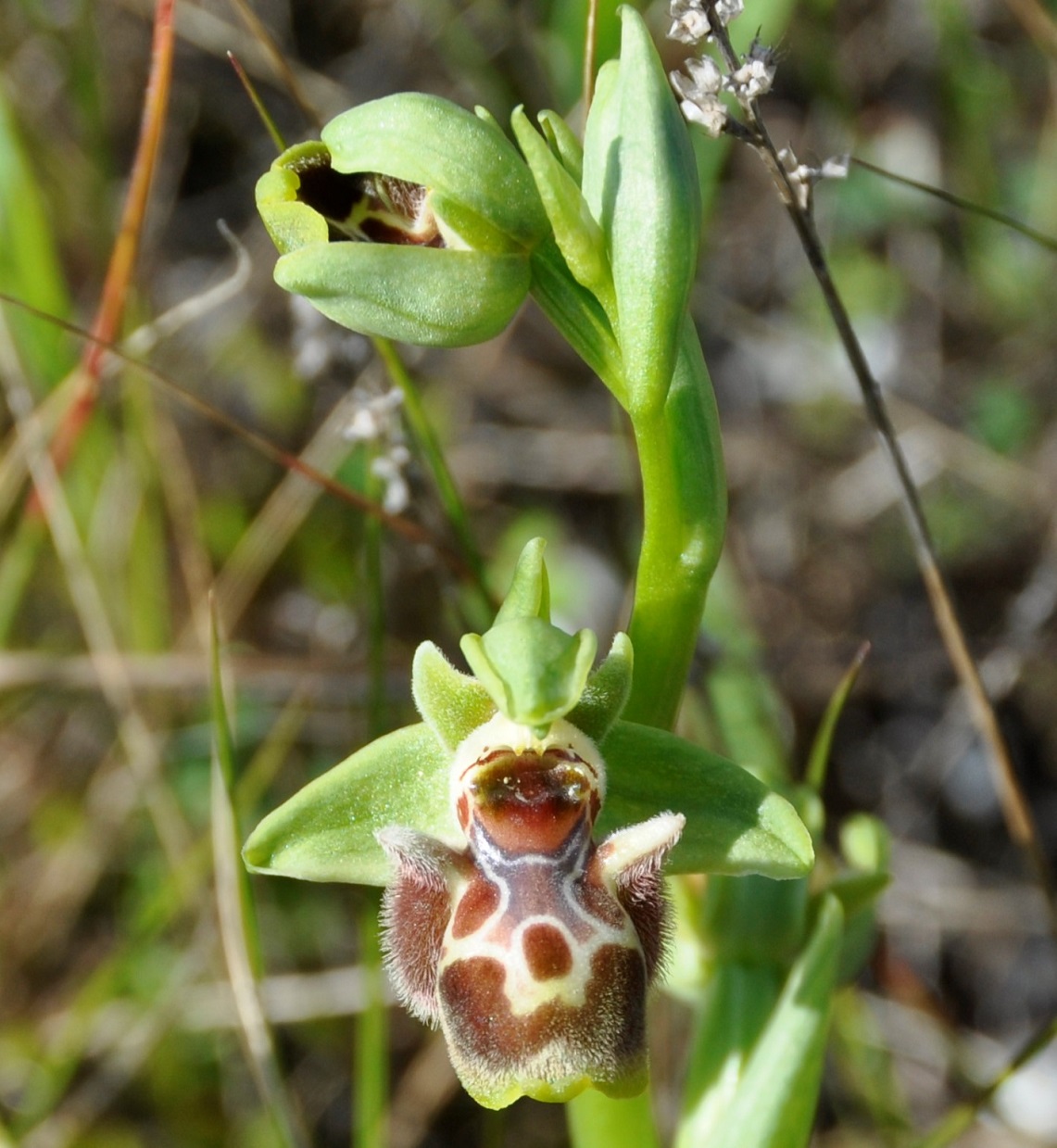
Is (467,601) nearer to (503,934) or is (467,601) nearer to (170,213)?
(503,934)

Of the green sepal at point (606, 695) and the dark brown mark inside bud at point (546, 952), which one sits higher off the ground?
the green sepal at point (606, 695)

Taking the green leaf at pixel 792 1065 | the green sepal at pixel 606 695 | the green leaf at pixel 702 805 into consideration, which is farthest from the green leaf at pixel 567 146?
the green leaf at pixel 792 1065

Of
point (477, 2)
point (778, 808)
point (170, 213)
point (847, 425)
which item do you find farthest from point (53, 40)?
point (778, 808)

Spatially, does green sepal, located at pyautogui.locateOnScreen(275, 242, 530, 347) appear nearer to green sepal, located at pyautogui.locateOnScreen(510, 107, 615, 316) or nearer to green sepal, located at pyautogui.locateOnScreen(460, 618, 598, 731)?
green sepal, located at pyautogui.locateOnScreen(510, 107, 615, 316)

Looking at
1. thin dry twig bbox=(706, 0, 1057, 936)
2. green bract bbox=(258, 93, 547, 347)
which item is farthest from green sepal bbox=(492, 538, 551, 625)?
thin dry twig bbox=(706, 0, 1057, 936)

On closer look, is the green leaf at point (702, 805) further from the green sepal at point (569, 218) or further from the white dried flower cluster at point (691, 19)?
the white dried flower cluster at point (691, 19)

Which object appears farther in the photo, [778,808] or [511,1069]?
[778,808]
